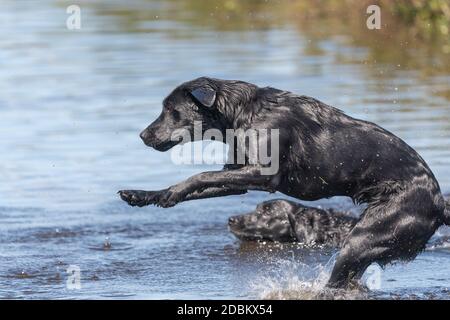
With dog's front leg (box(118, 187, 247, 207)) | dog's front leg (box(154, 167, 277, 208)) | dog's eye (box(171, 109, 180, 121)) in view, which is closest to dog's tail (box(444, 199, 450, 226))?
dog's front leg (box(154, 167, 277, 208))

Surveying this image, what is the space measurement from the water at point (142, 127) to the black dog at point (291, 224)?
13cm

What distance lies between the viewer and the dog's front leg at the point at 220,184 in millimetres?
7500

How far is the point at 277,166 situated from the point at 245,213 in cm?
252

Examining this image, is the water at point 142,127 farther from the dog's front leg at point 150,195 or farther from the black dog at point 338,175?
the dog's front leg at point 150,195

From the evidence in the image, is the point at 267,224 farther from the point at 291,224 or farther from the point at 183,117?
the point at 183,117

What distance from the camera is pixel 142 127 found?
1341 centimetres

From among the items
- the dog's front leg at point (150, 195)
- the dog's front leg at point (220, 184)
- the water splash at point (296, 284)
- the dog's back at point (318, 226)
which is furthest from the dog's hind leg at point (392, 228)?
the dog's back at point (318, 226)

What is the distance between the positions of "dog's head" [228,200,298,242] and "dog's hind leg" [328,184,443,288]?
6.36ft

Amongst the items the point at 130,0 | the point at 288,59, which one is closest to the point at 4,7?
the point at 130,0

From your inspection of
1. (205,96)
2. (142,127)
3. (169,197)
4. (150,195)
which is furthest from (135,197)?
(142,127)

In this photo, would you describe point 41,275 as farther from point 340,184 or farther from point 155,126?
point 340,184

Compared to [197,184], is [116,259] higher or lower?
lower

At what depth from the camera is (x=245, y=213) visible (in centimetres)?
999

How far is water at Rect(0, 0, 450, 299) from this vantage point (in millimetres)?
8602
